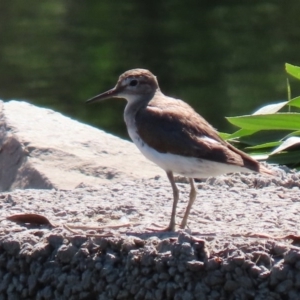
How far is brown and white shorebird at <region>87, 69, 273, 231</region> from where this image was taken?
511 cm

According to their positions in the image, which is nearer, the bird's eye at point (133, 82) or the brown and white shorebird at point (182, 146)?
the brown and white shorebird at point (182, 146)

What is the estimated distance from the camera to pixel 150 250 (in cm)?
445

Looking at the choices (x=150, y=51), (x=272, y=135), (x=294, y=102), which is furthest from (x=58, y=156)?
(x=150, y=51)

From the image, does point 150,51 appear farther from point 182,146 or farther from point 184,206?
point 182,146

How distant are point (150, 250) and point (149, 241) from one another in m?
0.09

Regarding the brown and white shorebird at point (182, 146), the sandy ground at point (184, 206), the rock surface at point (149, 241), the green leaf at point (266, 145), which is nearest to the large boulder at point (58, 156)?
the rock surface at point (149, 241)

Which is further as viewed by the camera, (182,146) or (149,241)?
(182,146)

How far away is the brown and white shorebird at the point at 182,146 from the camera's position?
5.11 m

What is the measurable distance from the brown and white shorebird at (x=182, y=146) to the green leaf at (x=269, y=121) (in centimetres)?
140

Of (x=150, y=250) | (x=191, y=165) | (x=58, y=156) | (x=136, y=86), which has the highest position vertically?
(x=136, y=86)

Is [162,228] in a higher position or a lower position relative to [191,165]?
lower

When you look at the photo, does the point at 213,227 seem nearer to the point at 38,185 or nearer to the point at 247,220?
the point at 247,220

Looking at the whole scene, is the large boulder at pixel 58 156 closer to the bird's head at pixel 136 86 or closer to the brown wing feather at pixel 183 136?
the bird's head at pixel 136 86

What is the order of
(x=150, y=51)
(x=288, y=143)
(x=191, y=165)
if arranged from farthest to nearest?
(x=150, y=51) < (x=288, y=143) < (x=191, y=165)
